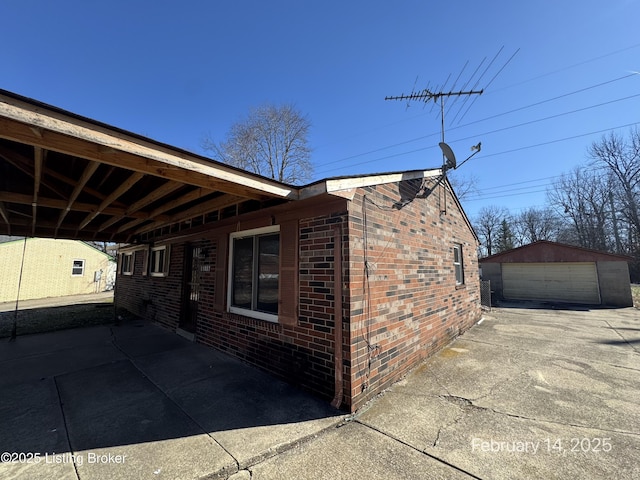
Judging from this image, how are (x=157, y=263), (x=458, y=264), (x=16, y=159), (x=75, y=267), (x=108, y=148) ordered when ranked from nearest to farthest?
(x=108, y=148) → (x=16, y=159) → (x=458, y=264) → (x=157, y=263) → (x=75, y=267)

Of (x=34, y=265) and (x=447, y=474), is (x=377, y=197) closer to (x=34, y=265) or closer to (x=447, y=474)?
(x=447, y=474)

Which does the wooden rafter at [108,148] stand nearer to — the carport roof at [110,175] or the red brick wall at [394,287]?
the carport roof at [110,175]

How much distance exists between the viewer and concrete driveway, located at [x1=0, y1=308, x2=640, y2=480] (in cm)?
223

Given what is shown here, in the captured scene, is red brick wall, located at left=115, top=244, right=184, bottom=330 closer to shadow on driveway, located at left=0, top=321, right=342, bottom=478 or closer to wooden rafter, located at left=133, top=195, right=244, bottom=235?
wooden rafter, located at left=133, top=195, right=244, bottom=235

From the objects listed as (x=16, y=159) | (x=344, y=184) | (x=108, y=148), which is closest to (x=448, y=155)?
(x=344, y=184)

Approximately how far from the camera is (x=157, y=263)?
26.2 ft

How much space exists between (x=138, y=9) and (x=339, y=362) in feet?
25.1

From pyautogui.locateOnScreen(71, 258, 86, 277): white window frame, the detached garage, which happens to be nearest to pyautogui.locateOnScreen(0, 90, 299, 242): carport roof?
the detached garage

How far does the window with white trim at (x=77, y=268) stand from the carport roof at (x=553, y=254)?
2842 cm

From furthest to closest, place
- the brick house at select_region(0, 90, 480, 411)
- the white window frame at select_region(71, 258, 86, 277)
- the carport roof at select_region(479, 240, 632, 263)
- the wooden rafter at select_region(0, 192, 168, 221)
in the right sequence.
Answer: the white window frame at select_region(71, 258, 86, 277)
the carport roof at select_region(479, 240, 632, 263)
the wooden rafter at select_region(0, 192, 168, 221)
the brick house at select_region(0, 90, 480, 411)

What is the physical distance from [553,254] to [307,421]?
16904 millimetres

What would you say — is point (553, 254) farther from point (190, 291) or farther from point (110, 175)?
point (110, 175)

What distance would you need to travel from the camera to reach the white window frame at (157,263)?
728cm

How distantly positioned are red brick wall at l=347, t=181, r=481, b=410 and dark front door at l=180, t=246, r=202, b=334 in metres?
4.42
